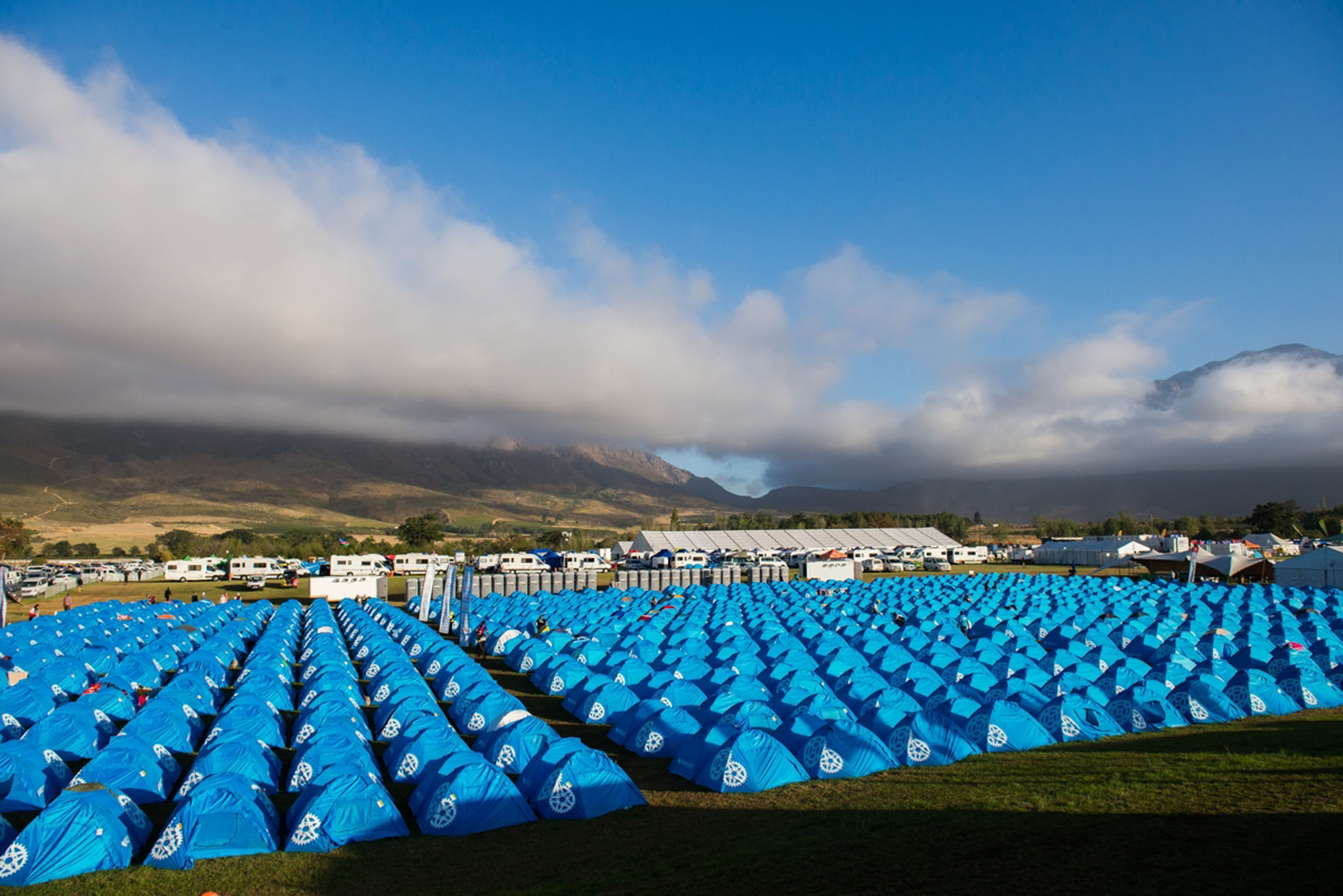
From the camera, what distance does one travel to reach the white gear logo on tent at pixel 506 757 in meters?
13.6

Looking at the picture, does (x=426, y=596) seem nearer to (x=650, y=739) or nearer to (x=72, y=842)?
(x=650, y=739)

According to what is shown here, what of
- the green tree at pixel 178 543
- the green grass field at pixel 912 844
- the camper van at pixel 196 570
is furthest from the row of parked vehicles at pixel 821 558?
the green tree at pixel 178 543

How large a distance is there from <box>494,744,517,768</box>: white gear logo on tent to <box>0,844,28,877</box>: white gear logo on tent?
6.38m

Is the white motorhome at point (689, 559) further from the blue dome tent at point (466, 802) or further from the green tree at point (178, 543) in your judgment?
the green tree at point (178, 543)

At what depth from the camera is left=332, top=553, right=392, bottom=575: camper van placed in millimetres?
61656

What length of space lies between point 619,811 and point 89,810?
7.46 metres

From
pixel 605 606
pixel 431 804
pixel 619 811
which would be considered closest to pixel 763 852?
pixel 619 811

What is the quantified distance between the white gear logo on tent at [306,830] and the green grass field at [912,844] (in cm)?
28

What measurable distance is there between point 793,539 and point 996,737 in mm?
76768

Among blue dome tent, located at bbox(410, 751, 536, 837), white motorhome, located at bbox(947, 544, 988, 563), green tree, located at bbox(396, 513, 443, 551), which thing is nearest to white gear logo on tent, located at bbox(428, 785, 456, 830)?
blue dome tent, located at bbox(410, 751, 536, 837)

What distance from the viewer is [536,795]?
12.7m

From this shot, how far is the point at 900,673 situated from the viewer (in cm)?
1986

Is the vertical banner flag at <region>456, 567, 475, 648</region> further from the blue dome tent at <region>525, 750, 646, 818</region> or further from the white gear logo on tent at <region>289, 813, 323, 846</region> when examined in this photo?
the white gear logo on tent at <region>289, 813, 323, 846</region>

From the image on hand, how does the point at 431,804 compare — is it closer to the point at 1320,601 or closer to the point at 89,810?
the point at 89,810
